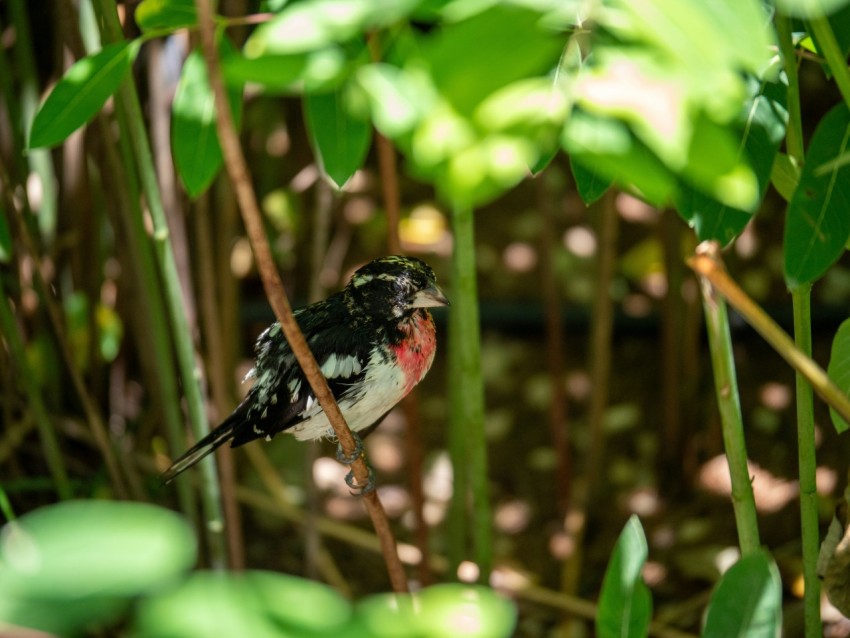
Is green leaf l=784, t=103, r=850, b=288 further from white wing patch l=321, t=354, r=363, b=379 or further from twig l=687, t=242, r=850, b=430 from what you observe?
white wing patch l=321, t=354, r=363, b=379

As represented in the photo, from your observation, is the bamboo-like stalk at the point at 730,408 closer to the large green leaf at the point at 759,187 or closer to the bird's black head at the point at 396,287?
the large green leaf at the point at 759,187

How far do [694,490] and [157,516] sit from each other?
8.10 ft

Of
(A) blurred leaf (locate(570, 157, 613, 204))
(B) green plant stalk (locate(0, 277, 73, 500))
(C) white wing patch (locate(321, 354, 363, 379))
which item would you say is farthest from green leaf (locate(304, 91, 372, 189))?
(B) green plant stalk (locate(0, 277, 73, 500))

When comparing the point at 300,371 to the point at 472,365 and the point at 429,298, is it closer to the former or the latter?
the point at 429,298

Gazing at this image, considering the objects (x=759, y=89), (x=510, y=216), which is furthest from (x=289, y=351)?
(x=510, y=216)

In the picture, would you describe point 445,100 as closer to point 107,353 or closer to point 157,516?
point 157,516

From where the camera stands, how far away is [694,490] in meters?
2.75

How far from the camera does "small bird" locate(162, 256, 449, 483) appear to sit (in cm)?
168

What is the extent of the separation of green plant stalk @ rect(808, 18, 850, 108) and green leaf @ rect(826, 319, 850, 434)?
31 centimetres

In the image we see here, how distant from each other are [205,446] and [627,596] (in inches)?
34.6

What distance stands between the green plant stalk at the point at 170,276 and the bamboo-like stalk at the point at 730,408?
0.88m

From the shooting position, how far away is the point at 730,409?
112 cm

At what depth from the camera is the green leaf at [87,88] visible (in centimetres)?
105

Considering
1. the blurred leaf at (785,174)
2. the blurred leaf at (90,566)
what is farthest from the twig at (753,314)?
the blurred leaf at (90,566)
